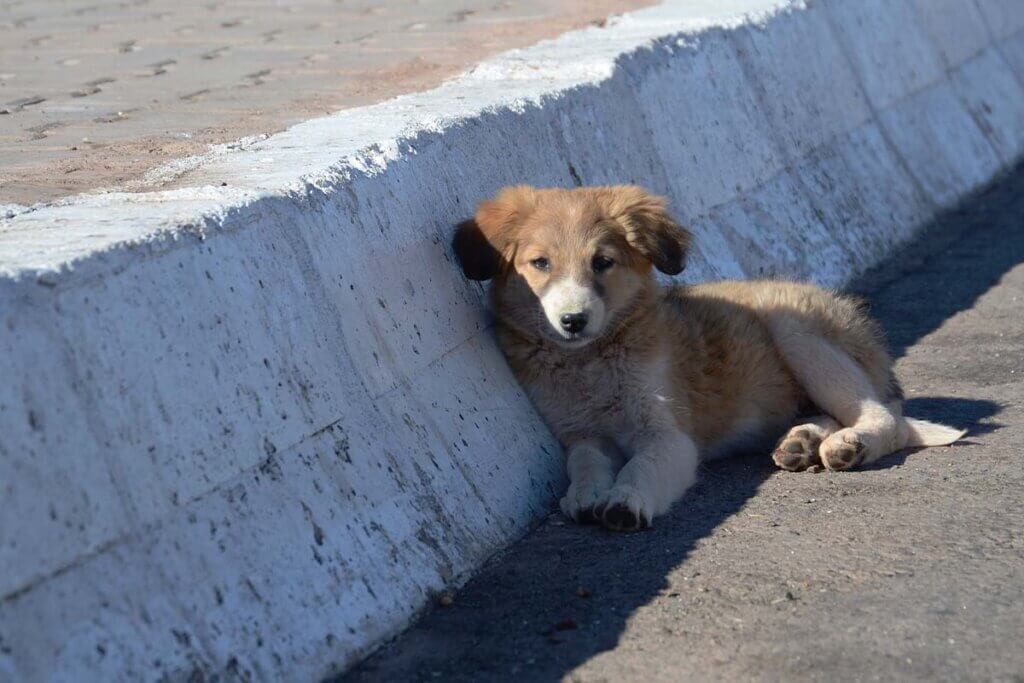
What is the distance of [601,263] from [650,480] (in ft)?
2.98

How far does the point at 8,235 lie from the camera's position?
3.82 metres

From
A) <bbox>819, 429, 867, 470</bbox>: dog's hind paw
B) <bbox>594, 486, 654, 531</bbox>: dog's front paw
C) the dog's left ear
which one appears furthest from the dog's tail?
<bbox>594, 486, 654, 531</bbox>: dog's front paw

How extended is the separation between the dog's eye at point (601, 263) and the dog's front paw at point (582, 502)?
91 centimetres

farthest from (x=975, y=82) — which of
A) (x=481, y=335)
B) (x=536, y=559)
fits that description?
(x=536, y=559)

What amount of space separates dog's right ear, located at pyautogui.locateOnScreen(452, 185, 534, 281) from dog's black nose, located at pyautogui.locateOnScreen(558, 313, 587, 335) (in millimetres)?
329

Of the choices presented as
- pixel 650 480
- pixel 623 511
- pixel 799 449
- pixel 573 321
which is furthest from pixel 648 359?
pixel 623 511

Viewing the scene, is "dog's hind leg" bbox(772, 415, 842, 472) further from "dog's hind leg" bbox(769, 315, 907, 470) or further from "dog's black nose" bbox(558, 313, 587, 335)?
"dog's black nose" bbox(558, 313, 587, 335)

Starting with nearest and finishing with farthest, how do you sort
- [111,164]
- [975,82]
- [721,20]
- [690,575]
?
[690,575]
[111,164]
[721,20]
[975,82]

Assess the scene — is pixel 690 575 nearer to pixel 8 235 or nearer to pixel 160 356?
pixel 160 356

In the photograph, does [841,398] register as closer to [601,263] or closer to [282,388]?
[601,263]

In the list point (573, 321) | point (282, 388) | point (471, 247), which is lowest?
point (573, 321)

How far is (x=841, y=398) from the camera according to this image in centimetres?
595

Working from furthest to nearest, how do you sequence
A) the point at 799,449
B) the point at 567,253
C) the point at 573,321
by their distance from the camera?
the point at 799,449 → the point at 567,253 → the point at 573,321

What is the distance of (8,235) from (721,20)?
5323 mm
